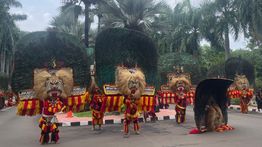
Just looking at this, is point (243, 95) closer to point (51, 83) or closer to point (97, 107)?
point (97, 107)

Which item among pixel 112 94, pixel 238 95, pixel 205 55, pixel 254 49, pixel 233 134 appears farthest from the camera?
pixel 205 55

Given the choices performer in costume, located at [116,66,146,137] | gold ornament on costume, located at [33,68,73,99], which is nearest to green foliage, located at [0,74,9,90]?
performer in costume, located at [116,66,146,137]

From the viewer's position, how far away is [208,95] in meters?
13.1

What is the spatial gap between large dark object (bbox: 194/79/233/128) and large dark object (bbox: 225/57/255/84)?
28.6 feet

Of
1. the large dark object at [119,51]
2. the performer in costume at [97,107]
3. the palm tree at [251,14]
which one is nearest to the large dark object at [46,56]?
the large dark object at [119,51]

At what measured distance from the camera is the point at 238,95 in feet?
68.1

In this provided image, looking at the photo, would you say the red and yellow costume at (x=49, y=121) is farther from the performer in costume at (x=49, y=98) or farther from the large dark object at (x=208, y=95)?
the large dark object at (x=208, y=95)

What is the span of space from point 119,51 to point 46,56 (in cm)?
277

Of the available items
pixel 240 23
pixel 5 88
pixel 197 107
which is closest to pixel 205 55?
pixel 240 23

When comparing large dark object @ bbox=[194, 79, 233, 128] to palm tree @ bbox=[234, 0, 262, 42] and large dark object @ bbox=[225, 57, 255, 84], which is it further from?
palm tree @ bbox=[234, 0, 262, 42]

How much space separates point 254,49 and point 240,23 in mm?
19111

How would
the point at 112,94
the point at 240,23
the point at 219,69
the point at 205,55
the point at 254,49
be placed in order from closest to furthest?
the point at 112,94, the point at 219,69, the point at 240,23, the point at 254,49, the point at 205,55

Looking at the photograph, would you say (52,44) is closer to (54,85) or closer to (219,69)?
(54,85)

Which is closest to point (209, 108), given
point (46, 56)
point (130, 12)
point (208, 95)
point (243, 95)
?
point (208, 95)
